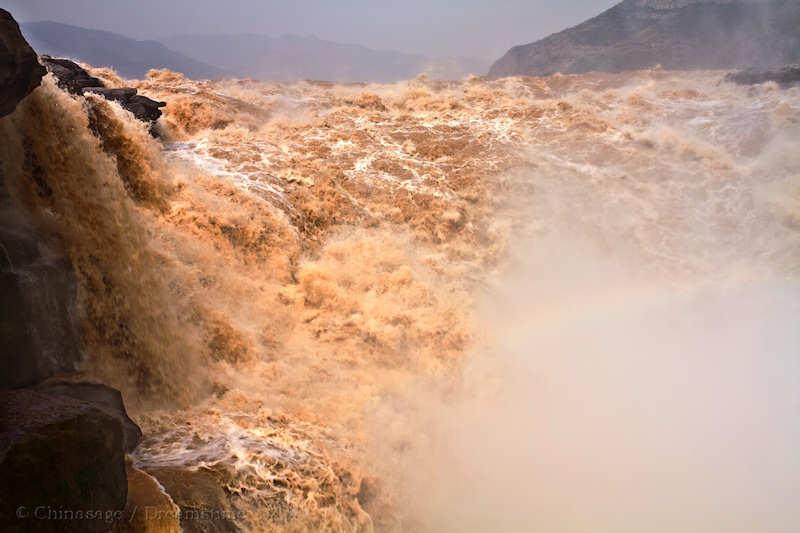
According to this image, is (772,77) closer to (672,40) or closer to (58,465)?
(58,465)

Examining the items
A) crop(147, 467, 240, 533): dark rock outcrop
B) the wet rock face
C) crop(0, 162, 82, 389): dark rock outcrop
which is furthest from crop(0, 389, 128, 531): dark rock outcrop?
the wet rock face

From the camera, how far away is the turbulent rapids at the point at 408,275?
16.1ft

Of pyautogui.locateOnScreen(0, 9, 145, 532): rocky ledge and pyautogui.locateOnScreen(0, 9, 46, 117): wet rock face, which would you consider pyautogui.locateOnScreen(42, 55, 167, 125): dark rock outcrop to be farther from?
pyautogui.locateOnScreen(0, 9, 46, 117): wet rock face

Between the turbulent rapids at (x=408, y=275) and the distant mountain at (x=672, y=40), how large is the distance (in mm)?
29457

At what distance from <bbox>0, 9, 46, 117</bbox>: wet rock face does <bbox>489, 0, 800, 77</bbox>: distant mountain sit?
145 ft

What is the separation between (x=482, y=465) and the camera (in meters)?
6.04

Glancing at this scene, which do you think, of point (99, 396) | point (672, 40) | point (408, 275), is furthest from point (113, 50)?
point (99, 396)

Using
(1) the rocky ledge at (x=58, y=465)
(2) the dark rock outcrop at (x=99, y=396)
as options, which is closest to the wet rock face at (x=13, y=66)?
(2) the dark rock outcrop at (x=99, y=396)

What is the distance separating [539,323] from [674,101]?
34.5 ft

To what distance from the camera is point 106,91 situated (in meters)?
10.2

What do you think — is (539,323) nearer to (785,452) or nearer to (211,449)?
(785,452)

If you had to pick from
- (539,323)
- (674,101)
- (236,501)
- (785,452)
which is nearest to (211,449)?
(236,501)

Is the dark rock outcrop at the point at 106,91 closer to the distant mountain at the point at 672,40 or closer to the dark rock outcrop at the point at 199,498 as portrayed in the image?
the dark rock outcrop at the point at 199,498

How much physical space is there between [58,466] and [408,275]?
6.48 metres
